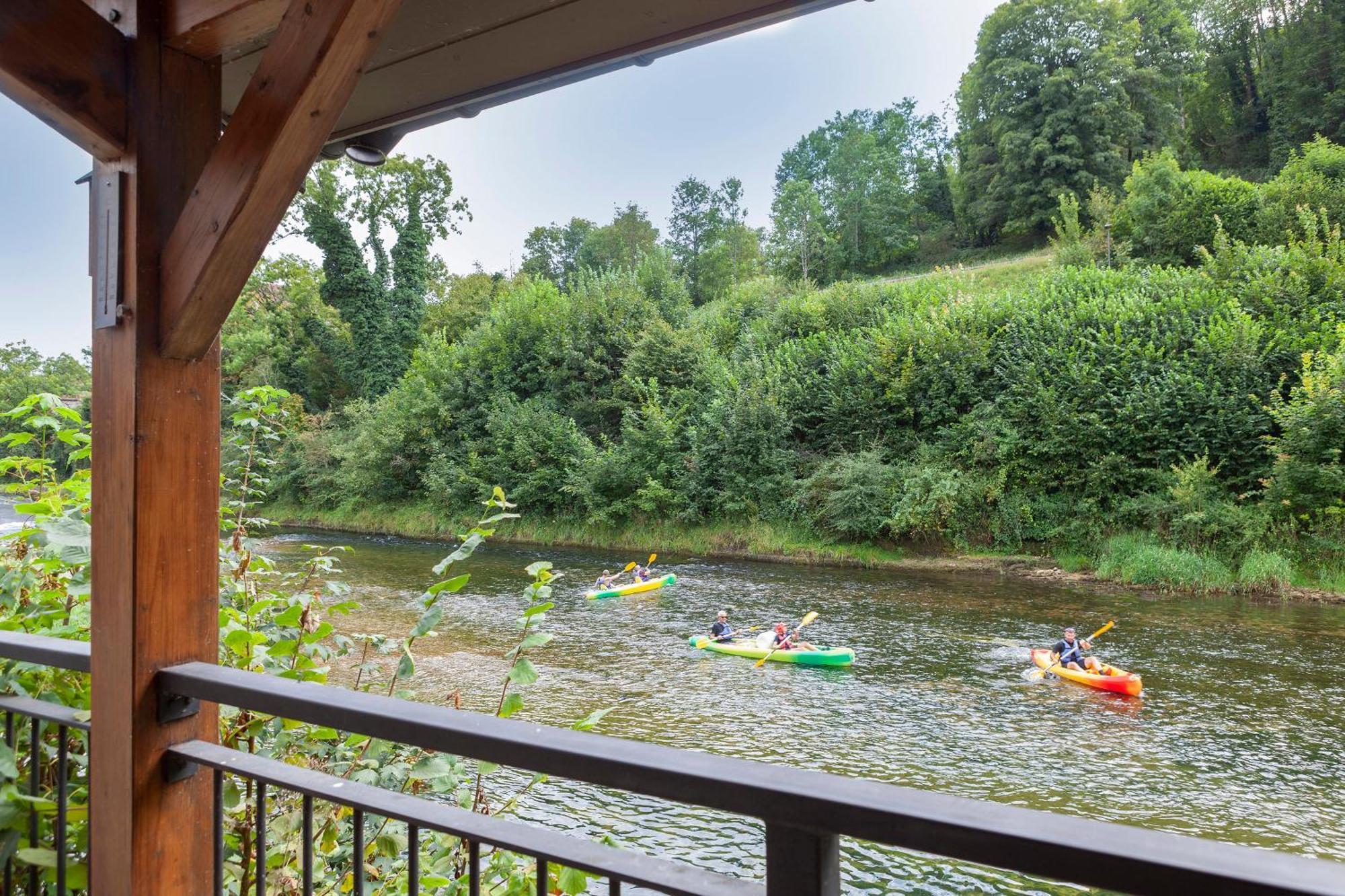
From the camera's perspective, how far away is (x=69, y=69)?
138 cm

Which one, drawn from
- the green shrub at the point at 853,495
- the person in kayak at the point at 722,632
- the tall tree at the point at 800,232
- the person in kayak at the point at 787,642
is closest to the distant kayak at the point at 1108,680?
the person in kayak at the point at 787,642

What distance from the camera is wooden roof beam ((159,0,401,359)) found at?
1.22m

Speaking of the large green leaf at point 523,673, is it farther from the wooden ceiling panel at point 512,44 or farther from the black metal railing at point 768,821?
the wooden ceiling panel at point 512,44

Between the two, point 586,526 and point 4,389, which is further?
point 586,526

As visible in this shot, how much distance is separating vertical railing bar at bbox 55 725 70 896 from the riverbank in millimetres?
12149

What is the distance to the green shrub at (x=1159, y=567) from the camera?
11.5 metres

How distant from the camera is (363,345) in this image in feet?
86.0

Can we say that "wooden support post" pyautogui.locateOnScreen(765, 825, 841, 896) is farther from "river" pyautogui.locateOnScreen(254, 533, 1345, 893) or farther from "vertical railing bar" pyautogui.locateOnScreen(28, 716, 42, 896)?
"river" pyautogui.locateOnScreen(254, 533, 1345, 893)

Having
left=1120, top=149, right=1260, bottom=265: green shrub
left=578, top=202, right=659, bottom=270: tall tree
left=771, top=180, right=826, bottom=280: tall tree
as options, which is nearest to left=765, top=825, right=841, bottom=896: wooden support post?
left=1120, top=149, right=1260, bottom=265: green shrub

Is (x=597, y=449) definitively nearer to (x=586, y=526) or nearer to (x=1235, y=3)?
(x=586, y=526)

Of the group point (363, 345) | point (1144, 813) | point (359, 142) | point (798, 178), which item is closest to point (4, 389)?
point (363, 345)

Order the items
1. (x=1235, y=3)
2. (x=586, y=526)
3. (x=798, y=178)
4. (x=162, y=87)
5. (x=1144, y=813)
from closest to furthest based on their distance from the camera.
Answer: (x=162, y=87) < (x=1144, y=813) < (x=586, y=526) < (x=1235, y=3) < (x=798, y=178)

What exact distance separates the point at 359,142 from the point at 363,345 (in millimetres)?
25951

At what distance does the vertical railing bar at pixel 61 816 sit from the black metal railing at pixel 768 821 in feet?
2.03
